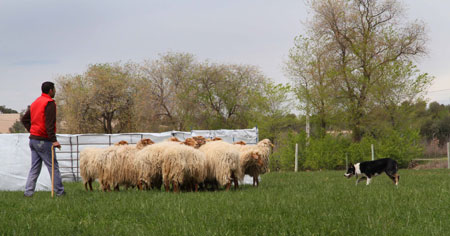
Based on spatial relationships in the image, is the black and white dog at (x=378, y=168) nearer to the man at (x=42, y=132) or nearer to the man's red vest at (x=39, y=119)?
the man at (x=42, y=132)

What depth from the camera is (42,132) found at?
29.5ft

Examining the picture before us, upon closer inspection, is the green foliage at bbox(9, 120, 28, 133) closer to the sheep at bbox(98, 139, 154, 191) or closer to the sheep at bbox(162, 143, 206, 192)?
the sheep at bbox(98, 139, 154, 191)

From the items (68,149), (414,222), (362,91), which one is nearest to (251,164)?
(414,222)

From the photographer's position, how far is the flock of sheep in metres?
10.6

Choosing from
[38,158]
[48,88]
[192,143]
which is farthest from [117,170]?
[48,88]

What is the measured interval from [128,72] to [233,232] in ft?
153

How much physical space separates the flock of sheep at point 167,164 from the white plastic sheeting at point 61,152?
365 cm

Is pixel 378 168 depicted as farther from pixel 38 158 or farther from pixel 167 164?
pixel 38 158

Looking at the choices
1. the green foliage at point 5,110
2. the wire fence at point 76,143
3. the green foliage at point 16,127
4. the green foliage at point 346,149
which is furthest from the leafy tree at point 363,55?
the green foliage at point 5,110

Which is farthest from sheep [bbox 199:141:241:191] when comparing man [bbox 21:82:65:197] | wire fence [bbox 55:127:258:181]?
wire fence [bbox 55:127:258:181]

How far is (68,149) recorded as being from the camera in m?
20.1

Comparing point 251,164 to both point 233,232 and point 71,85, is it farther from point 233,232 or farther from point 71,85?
point 71,85

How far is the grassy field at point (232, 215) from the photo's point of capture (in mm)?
5480

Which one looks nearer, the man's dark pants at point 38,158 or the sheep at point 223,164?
the man's dark pants at point 38,158
